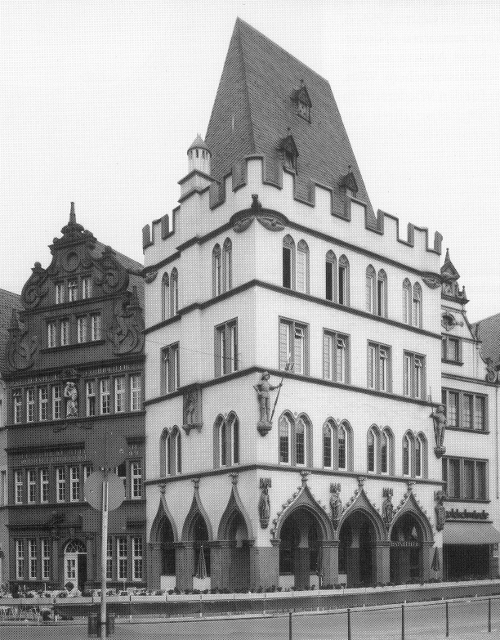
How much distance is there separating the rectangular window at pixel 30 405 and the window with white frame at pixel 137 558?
8.45 meters

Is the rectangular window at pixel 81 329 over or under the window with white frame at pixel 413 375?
over

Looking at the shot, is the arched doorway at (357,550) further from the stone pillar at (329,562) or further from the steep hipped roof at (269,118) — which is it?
the steep hipped roof at (269,118)

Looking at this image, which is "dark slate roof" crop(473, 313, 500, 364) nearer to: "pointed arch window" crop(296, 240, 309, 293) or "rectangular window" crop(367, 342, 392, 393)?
"rectangular window" crop(367, 342, 392, 393)

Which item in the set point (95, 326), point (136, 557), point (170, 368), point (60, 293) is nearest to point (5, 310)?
point (60, 293)

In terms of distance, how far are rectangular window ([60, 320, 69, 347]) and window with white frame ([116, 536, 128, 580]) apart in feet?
32.1

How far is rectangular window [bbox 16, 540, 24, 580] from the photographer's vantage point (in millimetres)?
51656

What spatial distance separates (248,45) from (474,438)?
2162cm

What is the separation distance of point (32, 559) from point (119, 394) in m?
8.86

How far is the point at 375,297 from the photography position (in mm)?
46594

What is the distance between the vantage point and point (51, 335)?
53281mm

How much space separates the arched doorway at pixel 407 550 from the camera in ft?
154

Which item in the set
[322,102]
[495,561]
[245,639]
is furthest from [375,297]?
[245,639]

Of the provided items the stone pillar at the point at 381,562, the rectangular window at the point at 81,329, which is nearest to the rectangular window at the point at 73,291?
the rectangular window at the point at 81,329

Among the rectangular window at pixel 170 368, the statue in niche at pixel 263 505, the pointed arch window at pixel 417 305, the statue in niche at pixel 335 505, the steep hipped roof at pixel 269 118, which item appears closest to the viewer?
the statue in niche at pixel 263 505
